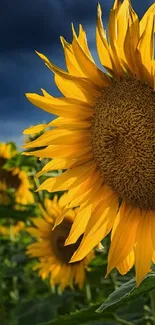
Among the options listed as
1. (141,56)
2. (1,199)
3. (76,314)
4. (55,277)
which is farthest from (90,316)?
(1,199)

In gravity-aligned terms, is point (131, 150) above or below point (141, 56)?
below

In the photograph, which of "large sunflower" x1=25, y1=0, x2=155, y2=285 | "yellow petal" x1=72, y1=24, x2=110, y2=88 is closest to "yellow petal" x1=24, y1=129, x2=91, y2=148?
"large sunflower" x1=25, y1=0, x2=155, y2=285

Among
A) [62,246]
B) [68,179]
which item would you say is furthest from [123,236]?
[62,246]

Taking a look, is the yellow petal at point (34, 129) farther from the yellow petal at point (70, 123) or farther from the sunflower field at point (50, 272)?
the sunflower field at point (50, 272)

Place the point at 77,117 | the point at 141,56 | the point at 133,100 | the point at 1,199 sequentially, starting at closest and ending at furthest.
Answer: the point at 141,56 → the point at 133,100 → the point at 77,117 → the point at 1,199

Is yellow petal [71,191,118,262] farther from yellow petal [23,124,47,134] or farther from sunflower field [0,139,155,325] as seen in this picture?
sunflower field [0,139,155,325]

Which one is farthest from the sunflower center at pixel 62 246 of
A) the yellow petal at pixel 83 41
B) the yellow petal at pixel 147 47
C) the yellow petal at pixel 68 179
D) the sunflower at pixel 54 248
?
the yellow petal at pixel 147 47

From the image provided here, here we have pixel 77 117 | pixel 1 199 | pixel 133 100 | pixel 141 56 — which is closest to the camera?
pixel 141 56

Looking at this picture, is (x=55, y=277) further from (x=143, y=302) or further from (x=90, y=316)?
(x=90, y=316)
